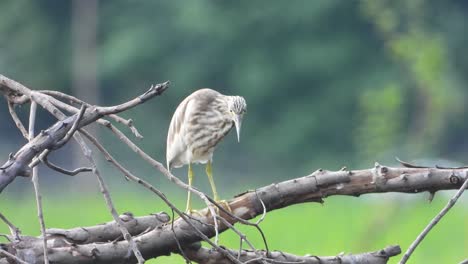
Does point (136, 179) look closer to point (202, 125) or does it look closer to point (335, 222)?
point (202, 125)

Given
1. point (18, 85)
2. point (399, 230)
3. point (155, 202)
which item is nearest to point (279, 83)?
point (155, 202)

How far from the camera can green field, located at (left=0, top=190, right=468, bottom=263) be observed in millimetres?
13531

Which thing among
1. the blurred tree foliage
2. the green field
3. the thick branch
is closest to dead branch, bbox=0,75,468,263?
the thick branch

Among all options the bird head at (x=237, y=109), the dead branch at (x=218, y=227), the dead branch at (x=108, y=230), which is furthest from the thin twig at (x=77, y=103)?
the bird head at (x=237, y=109)

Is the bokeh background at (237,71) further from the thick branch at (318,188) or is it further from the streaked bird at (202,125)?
the thick branch at (318,188)

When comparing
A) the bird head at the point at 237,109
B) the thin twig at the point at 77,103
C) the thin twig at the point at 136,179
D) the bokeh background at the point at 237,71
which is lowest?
the thin twig at the point at 136,179

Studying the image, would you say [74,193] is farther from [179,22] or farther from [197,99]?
[197,99]

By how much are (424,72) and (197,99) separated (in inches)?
301

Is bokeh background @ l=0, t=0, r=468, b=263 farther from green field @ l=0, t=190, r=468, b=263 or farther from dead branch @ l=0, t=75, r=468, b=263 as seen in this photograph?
dead branch @ l=0, t=75, r=468, b=263

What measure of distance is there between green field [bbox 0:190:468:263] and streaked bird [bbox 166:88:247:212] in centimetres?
660

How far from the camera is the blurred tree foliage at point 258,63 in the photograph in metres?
28.6

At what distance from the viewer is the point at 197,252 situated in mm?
4391

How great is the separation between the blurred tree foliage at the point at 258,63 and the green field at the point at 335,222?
221 inches

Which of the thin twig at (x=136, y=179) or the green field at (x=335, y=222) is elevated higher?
the green field at (x=335, y=222)
